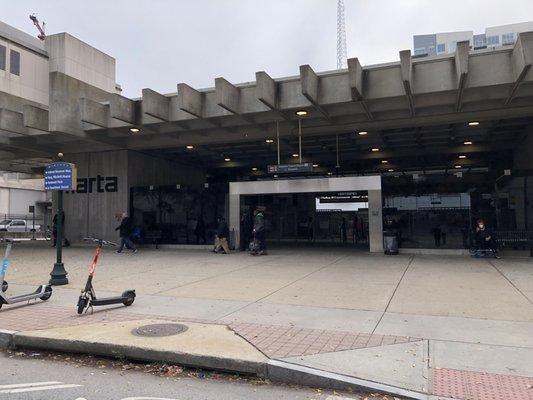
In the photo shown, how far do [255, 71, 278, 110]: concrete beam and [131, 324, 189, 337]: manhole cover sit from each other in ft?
32.8

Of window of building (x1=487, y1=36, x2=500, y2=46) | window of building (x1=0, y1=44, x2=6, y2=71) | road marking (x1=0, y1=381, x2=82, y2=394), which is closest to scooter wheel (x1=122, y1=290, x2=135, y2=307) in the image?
road marking (x1=0, y1=381, x2=82, y2=394)

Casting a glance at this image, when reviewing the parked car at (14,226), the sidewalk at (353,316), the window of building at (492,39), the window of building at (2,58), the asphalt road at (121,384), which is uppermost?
the window of building at (492,39)

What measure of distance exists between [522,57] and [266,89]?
25.2 ft

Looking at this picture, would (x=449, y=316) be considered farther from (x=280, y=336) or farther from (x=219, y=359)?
(x=219, y=359)

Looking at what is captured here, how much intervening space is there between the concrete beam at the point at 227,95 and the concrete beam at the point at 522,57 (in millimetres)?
9111

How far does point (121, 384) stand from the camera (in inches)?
189

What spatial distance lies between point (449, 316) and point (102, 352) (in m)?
5.29

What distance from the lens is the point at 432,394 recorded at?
13.8 ft

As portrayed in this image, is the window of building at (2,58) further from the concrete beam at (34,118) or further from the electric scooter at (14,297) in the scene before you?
the electric scooter at (14,297)

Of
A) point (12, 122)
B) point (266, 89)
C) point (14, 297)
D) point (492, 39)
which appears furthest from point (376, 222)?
point (492, 39)

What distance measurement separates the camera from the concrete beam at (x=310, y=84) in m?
14.2

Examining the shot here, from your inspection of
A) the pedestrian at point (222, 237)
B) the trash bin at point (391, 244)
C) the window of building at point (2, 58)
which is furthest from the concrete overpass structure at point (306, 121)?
the window of building at point (2, 58)

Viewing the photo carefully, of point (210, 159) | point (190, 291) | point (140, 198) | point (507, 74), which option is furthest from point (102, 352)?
point (210, 159)

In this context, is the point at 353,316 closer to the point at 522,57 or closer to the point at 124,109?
the point at 522,57
